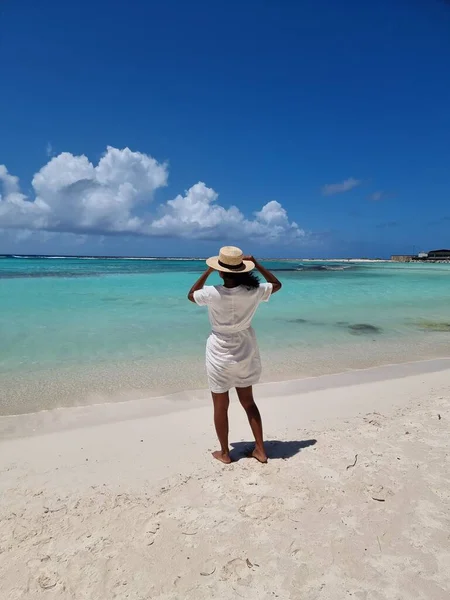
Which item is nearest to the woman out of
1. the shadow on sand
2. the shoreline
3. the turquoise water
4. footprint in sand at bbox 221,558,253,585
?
the shadow on sand

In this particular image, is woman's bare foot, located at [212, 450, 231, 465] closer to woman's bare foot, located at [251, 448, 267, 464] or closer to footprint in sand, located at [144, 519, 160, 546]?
woman's bare foot, located at [251, 448, 267, 464]

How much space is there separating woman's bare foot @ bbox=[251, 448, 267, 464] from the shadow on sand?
8 cm

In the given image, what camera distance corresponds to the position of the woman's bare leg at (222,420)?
121 inches

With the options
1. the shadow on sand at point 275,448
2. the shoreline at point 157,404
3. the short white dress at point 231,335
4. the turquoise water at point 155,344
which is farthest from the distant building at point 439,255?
the short white dress at point 231,335

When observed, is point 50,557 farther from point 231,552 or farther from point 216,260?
point 216,260

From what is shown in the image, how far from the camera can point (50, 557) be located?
2.07 m

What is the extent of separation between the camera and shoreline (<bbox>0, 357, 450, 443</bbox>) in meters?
4.03

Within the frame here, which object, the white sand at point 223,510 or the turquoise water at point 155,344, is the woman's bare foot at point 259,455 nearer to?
the white sand at point 223,510

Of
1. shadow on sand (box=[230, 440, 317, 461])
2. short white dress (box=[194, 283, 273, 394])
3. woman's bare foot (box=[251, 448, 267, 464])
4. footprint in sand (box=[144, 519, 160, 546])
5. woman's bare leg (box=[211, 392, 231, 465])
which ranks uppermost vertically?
short white dress (box=[194, 283, 273, 394])

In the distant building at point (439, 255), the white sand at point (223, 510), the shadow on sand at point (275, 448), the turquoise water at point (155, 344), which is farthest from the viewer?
the distant building at point (439, 255)

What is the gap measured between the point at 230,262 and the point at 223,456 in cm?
164

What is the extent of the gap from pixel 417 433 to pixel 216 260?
8.29ft

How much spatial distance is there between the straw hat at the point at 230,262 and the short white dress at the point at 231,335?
14cm

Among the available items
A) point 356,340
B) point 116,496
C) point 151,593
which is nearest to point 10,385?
point 116,496
